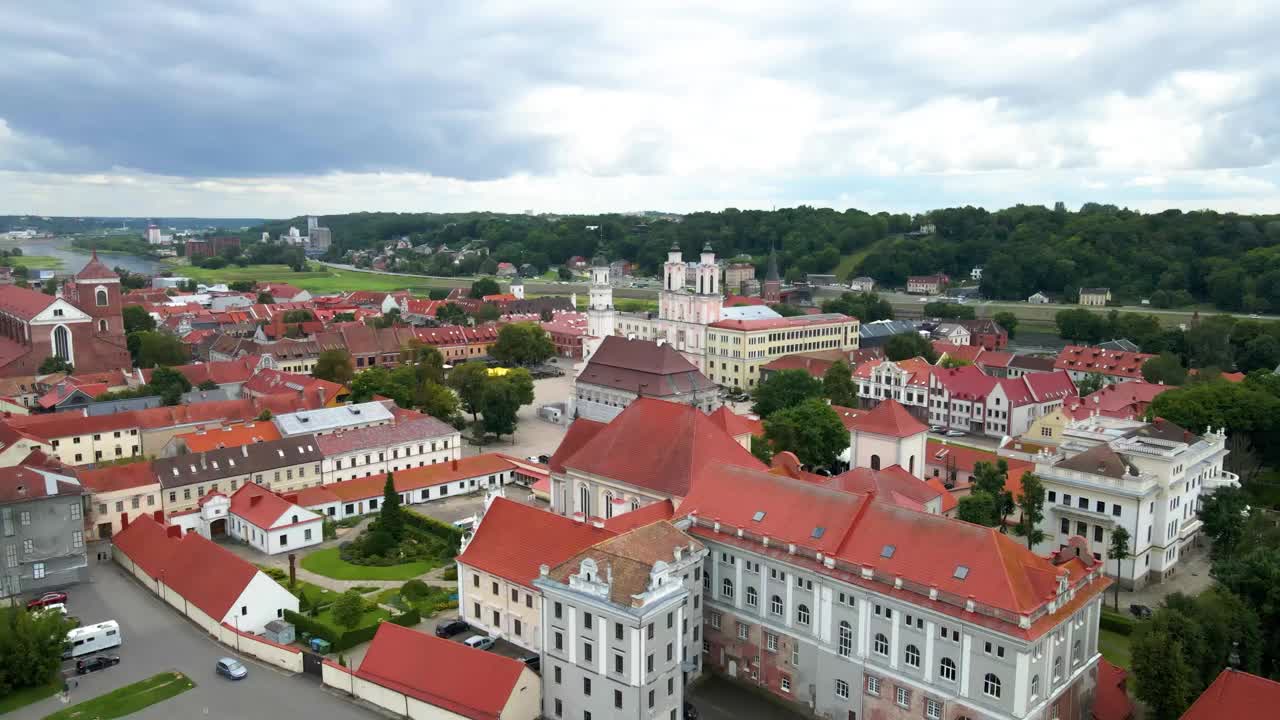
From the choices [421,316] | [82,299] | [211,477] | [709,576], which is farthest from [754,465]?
[421,316]

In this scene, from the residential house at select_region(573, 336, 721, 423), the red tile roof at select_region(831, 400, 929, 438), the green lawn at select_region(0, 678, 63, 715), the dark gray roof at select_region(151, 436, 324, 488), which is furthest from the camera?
the residential house at select_region(573, 336, 721, 423)

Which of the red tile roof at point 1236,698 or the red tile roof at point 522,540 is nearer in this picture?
the red tile roof at point 1236,698

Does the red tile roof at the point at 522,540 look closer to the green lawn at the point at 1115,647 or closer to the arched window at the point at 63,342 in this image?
the green lawn at the point at 1115,647

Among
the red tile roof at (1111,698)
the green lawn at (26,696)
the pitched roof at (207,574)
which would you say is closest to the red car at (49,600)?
the pitched roof at (207,574)

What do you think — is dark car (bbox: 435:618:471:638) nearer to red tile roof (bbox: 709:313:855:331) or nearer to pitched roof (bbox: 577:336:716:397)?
pitched roof (bbox: 577:336:716:397)

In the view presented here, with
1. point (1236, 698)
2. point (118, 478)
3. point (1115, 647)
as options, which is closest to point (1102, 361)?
point (1115, 647)

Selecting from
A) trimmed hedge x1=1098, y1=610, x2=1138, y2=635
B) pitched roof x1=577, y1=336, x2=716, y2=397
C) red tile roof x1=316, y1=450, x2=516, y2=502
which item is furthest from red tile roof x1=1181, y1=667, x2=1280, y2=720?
pitched roof x1=577, y1=336, x2=716, y2=397
